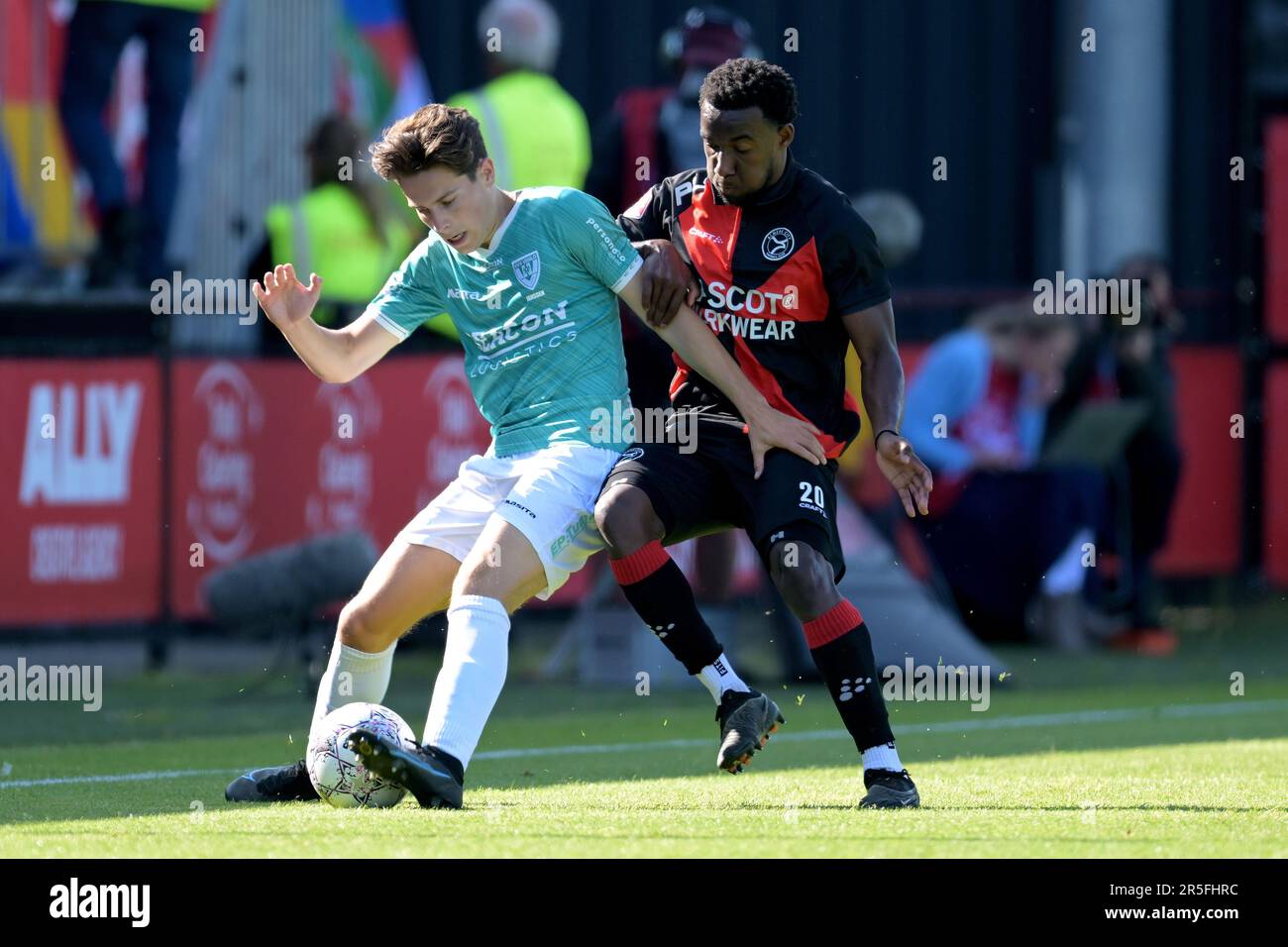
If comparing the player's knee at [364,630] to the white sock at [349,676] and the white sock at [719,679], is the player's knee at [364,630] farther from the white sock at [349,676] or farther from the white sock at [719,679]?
the white sock at [719,679]

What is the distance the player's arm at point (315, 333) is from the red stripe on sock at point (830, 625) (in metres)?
1.52

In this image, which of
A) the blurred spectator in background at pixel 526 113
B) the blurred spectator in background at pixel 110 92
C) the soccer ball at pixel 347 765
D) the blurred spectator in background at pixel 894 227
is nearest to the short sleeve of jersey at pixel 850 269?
the soccer ball at pixel 347 765

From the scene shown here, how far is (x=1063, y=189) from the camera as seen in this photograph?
54.9ft

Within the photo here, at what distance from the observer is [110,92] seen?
43.0 feet

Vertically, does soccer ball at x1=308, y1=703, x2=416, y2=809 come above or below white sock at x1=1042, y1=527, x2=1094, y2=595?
below

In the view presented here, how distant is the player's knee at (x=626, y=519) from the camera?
21.5ft

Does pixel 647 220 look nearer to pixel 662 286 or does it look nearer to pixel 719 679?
pixel 662 286

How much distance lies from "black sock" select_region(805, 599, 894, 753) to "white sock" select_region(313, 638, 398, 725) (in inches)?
48.9

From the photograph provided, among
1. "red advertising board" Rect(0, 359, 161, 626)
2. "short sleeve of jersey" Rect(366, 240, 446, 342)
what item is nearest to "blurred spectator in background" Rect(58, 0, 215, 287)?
"red advertising board" Rect(0, 359, 161, 626)

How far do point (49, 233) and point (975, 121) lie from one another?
21.2 feet

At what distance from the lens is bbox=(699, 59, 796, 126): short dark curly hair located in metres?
6.58

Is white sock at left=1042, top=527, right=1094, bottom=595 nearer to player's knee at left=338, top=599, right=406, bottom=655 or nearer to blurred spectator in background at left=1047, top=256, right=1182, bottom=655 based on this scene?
blurred spectator in background at left=1047, top=256, right=1182, bottom=655
